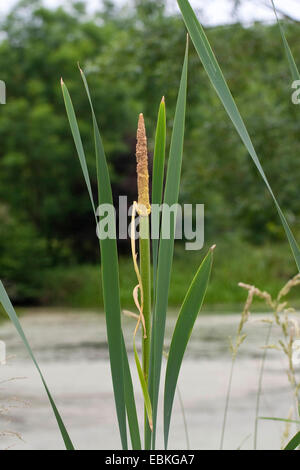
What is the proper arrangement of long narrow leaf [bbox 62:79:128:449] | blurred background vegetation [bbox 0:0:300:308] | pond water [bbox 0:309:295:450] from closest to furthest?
long narrow leaf [bbox 62:79:128:449]
pond water [bbox 0:309:295:450]
blurred background vegetation [bbox 0:0:300:308]

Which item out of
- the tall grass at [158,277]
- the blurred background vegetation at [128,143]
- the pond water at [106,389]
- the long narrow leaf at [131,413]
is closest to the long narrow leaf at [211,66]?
the tall grass at [158,277]

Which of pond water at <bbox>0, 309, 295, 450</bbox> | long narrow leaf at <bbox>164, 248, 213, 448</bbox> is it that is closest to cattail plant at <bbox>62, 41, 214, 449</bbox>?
long narrow leaf at <bbox>164, 248, 213, 448</bbox>

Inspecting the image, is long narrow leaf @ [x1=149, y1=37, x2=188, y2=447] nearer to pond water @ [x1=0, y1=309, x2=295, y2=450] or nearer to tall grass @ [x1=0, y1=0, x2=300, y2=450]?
tall grass @ [x1=0, y1=0, x2=300, y2=450]

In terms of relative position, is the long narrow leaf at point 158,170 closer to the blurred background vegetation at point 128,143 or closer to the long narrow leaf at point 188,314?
the long narrow leaf at point 188,314

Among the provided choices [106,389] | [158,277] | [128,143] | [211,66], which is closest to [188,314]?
[158,277]

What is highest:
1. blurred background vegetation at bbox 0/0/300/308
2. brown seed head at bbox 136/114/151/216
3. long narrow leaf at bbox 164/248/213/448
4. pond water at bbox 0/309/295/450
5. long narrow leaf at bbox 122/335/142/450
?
blurred background vegetation at bbox 0/0/300/308

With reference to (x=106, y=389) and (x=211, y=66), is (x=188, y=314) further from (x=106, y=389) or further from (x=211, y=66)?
(x=106, y=389)
